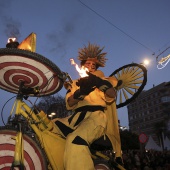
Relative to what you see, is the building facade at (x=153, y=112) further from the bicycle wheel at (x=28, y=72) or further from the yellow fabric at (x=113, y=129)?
the bicycle wheel at (x=28, y=72)

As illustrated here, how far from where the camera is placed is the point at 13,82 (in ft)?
10.9

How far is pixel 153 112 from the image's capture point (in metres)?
90.2

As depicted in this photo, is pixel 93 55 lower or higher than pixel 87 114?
higher

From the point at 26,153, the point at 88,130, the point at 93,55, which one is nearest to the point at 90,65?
the point at 93,55

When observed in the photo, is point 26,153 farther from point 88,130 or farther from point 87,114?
point 87,114

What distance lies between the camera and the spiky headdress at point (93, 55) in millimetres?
4164

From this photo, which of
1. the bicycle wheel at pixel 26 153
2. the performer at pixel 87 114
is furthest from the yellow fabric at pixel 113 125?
the bicycle wheel at pixel 26 153

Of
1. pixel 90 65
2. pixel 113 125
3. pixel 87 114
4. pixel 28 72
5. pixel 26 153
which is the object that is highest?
pixel 90 65

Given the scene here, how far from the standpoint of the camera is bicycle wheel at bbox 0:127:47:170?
3008mm

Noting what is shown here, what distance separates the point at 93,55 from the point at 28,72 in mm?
Result: 1487

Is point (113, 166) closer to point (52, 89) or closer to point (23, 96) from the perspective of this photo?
point (52, 89)

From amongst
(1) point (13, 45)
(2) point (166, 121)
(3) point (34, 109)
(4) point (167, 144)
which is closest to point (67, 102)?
(3) point (34, 109)

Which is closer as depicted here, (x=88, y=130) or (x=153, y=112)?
(x=88, y=130)

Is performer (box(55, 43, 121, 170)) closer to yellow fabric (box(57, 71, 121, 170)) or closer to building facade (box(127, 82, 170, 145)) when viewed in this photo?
yellow fabric (box(57, 71, 121, 170))
